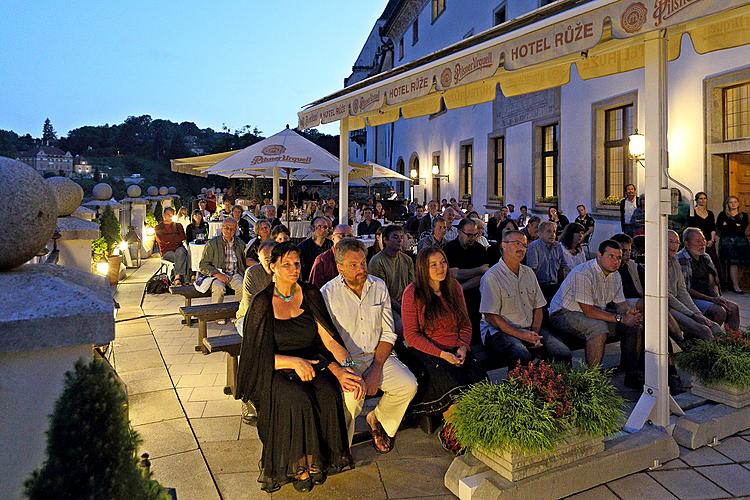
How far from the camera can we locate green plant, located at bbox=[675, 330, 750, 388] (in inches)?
156

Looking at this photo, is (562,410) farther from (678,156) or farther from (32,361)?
(678,156)

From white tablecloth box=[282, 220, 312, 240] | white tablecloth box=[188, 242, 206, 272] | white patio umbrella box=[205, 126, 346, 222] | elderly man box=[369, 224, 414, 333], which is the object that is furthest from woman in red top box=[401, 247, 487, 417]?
white tablecloth box=[282, 220, 312, 240]

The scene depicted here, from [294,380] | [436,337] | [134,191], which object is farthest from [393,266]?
[134,191]

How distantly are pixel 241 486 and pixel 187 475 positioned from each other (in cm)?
35

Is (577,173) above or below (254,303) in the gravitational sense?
above

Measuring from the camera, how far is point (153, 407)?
4355 mm

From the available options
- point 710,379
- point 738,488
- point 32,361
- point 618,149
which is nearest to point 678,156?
point 618,149

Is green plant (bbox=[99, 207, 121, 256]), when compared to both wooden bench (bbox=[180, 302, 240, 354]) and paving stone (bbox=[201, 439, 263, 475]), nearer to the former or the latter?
wooden bench (bbox=[180, 302, 240, 354])

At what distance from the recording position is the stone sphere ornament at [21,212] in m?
1.56

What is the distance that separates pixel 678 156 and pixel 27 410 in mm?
10956

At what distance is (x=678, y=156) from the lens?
10.1 metres

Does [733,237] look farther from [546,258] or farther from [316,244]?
[316,244]

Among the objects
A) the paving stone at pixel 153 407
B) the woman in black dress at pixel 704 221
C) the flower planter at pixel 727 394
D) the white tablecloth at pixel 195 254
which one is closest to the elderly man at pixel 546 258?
the flower planter at pixel 727 394

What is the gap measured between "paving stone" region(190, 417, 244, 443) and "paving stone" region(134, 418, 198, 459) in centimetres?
6
